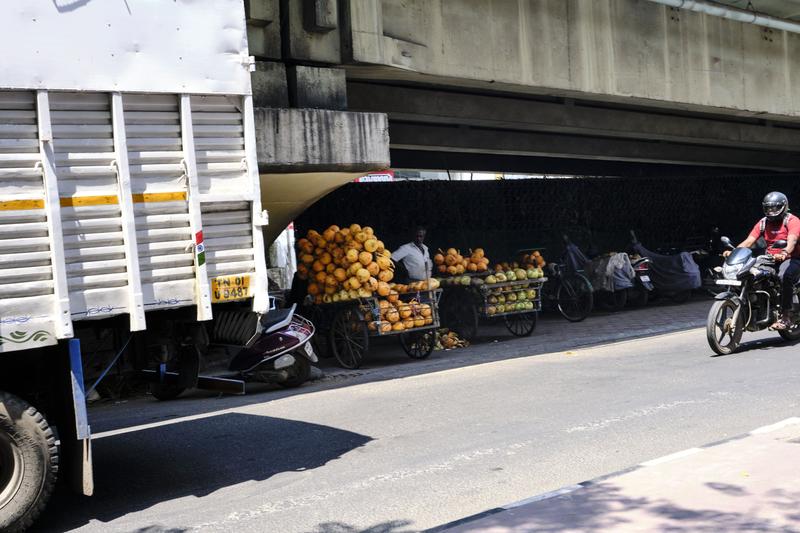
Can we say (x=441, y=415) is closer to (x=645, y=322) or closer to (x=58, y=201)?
(x=58, y=201)

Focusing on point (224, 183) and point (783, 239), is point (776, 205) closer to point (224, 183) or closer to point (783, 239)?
point (783, 239)

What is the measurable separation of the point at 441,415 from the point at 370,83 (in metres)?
7.09

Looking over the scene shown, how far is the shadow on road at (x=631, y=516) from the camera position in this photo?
15.6ft

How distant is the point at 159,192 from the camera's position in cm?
604

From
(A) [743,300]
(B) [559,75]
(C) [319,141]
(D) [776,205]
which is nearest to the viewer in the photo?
(A) [743,300]

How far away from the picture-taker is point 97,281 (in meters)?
5.77

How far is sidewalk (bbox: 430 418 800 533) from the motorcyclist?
584cm

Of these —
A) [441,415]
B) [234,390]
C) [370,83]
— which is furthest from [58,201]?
[370,83]

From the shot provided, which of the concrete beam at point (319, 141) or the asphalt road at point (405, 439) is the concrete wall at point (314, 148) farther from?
the asphalt road at point (405, 439)

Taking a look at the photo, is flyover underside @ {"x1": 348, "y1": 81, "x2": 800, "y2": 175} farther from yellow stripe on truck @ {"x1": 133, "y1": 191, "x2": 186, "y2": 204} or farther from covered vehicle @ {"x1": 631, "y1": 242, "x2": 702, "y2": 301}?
yellow stripe on truck @ {"x1": 133, "y1": 191, "x2": 186, "y2": 204}

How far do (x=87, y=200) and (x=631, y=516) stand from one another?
3657mm

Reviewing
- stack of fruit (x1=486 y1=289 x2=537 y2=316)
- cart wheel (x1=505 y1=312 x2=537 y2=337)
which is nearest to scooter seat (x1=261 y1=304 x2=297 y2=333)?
stack of fruit (x1=486 y1=289 x2=537 y2=316)

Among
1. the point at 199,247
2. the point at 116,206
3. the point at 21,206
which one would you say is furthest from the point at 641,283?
the point at 21,206

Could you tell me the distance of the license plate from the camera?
20.4ft
